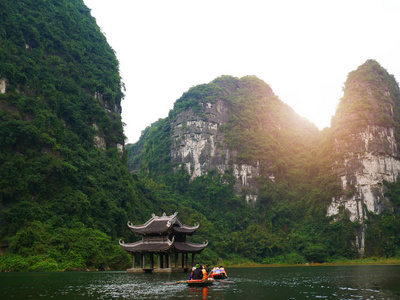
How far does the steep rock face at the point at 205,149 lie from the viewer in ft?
269

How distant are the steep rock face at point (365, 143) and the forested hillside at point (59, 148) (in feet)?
125

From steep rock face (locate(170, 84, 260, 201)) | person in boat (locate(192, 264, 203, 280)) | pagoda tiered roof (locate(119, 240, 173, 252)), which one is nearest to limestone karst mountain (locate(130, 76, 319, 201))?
steep rock face (locate(170, 84, 260, 201))

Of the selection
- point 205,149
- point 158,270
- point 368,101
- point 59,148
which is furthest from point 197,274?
point 368,101

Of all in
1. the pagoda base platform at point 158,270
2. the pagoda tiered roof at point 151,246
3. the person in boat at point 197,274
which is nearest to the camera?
the person in boat at point 197,274

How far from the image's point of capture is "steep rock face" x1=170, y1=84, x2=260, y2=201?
269 feet

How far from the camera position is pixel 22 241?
3244cm

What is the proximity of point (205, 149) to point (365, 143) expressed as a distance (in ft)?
105

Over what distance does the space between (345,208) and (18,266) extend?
186 ft

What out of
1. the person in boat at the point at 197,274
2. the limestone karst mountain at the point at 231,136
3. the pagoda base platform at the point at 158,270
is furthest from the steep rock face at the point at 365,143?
the person in boat at the point at 197,274

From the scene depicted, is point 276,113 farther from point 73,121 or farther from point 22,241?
point 22,241

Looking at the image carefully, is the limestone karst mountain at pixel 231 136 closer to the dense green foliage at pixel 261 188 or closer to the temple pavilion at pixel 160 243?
the dense green foliage at pixel 261 188

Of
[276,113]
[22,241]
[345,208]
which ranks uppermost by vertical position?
[276,113]

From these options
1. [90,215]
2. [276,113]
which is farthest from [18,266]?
[276,113]

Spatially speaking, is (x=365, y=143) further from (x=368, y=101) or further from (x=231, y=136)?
(x=231, y=136)
